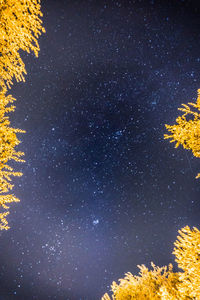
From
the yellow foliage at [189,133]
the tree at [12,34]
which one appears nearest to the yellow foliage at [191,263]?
the yellow foliage at [189,133]

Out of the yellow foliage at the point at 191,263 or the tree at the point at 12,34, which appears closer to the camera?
the tree at the point at 12,34

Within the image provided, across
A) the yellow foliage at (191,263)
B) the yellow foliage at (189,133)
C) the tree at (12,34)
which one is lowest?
the yellow foliage at (191,263)

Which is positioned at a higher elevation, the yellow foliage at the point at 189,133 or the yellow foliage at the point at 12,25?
the yellow foliage at the point at 12,25

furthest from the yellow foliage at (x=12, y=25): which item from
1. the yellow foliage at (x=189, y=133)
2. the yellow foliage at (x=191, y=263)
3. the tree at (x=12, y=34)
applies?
the yellow foliage at (x=191, y=263)

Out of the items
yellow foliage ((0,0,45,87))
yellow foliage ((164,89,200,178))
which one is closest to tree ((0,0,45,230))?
yellow foliage ((0,0,45,87))

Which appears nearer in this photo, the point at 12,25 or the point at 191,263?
the point at 12,25

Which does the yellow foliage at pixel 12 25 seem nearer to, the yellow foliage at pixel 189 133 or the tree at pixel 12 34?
the tree at pixel 12 34

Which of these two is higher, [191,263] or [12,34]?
[12,34]

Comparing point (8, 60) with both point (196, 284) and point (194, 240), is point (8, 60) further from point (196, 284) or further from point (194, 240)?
point (196, 284)

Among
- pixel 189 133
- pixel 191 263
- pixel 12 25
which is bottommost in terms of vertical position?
pixel 191 263

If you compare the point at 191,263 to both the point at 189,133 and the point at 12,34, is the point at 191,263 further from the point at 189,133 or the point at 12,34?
the point at 12,34

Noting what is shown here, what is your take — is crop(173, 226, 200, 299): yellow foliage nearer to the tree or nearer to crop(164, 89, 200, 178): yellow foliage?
crop(164, 89, 200, 178): yellow foliage

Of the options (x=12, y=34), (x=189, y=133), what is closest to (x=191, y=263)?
(x=189, y=133)

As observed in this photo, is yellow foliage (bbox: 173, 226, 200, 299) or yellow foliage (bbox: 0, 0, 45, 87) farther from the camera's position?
yellow foliage (bbox: 173, 226, 200, 299)
